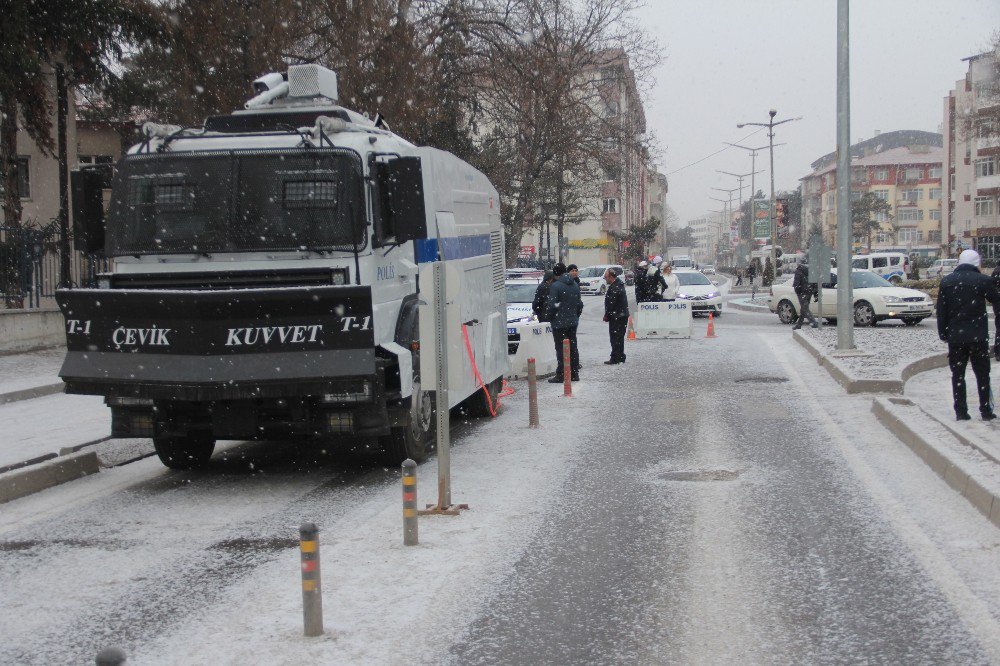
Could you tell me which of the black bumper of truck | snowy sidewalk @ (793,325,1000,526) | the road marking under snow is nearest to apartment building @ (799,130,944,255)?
snowy sidewalk @ (793,325,1000,526)

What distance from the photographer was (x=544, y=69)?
34875 mm

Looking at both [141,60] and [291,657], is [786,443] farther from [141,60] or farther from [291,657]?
[141,60]

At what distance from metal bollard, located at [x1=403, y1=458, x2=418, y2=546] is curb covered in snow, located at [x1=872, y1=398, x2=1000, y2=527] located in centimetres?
387

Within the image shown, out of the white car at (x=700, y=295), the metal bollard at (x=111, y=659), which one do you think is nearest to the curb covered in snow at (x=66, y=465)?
the metal bollard at (x=111, y=659)

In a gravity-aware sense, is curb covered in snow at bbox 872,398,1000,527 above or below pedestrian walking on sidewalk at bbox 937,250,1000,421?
below

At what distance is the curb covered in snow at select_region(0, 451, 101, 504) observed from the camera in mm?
9070

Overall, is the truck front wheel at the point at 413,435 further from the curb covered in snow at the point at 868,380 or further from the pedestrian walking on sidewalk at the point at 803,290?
the pedestrian walking on sidewalk at the point at 803,290

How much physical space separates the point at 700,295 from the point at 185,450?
26856mm

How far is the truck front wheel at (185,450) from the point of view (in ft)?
33.1

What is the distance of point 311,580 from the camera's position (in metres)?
5.19

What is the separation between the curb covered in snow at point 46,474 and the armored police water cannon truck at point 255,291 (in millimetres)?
754

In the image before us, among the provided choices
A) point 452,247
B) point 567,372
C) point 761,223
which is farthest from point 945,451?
point 761,223

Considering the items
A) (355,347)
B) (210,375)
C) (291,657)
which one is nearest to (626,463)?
(355,347)

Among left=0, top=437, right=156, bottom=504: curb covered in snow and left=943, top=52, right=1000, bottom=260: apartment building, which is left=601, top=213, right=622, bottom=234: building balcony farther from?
left=0, top=437, right=156, bottom=504: curb covered in snow
